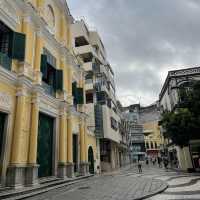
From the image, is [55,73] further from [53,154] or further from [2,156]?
[2,156]

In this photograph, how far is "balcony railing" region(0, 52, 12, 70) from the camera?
1050cm

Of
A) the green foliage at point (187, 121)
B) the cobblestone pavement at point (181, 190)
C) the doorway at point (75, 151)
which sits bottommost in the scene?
the cobblestone pavement at point (181, 190)

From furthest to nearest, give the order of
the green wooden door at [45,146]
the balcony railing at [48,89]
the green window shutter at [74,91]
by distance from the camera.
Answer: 1. the green window shutter at [74,91]
2. the balcony railing at [48,89]
3. the green wooden door at [45,146]

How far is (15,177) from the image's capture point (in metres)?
9.62

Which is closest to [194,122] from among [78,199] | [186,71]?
[186,71]

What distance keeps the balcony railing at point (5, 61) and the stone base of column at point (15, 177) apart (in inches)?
192

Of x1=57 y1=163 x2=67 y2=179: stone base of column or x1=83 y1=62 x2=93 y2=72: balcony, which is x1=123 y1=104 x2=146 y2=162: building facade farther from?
x1=57 y1=163 x2=67 y2=179: stone base of column

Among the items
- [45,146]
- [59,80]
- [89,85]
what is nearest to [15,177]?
[45,146]

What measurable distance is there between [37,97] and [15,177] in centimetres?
449

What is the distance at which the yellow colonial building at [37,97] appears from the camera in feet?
34.0

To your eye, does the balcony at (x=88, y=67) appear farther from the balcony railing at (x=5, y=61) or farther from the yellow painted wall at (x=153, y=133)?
the yellow painted wall at (x=153, y=133)

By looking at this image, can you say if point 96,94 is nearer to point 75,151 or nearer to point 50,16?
point 75,151

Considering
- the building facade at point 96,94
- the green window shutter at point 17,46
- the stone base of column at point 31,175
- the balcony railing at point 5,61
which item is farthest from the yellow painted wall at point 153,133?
the balcony railing at point 5,61

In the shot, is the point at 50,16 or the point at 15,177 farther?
the point at 50,16
